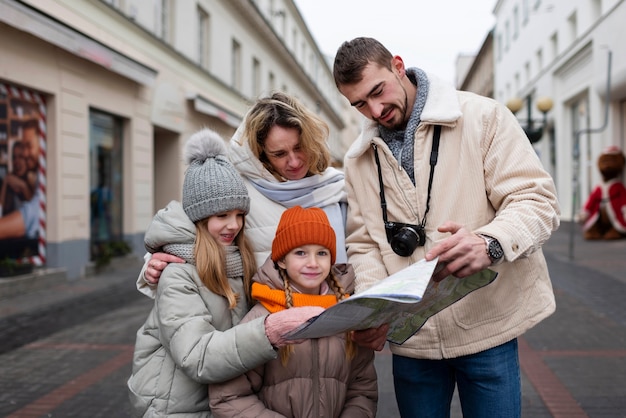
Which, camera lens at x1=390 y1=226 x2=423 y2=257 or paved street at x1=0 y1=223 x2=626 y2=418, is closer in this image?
camera lens at x1=390 y1=226 x2=423 y2=257

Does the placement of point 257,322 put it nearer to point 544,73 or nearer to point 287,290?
point 287,290

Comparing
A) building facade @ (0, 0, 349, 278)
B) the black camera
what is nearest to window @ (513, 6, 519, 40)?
building facade @ (0, 0, 349, 278)

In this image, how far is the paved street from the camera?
12.8 ft

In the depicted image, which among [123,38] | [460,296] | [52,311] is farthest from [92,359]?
[123,38]

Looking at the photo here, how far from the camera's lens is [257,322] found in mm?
1772

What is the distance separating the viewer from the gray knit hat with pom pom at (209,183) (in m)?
2.10

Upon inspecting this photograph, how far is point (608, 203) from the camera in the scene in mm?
13922

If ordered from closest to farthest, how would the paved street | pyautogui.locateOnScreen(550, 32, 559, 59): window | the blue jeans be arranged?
the blue jeans < the paved street < pyautogui.locateOnScreen(550, 32, 559, 59): window

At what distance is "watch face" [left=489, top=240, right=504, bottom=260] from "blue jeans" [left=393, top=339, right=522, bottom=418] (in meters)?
0.48

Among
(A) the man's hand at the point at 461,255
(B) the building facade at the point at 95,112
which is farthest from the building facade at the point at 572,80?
(A) the man's hand at the point at 461,255

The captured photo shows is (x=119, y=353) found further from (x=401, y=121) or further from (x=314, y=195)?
(x=401, y=121)

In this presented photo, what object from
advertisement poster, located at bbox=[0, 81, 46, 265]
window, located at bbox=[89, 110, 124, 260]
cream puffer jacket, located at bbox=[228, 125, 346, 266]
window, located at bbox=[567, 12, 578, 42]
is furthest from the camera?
window, located at bbox=[567, 12, 578, 42]

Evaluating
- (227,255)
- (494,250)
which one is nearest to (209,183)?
(227,255)

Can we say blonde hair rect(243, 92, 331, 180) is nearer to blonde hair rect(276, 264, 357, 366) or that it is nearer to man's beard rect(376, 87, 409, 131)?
man's beard rect(376, 87, 409, 131)
